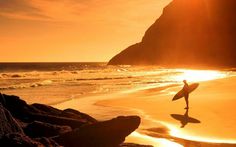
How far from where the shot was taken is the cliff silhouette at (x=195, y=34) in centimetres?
14462

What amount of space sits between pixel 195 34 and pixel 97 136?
483 feet

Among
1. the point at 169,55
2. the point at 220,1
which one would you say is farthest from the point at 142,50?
the point at 220,1

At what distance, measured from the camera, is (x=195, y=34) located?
500ft

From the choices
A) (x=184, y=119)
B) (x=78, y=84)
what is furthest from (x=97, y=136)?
(x=78, y=84)

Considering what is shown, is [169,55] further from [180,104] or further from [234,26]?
[180,104]

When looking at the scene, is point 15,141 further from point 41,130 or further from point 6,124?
point 41,130

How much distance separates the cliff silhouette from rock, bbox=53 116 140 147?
12975cm

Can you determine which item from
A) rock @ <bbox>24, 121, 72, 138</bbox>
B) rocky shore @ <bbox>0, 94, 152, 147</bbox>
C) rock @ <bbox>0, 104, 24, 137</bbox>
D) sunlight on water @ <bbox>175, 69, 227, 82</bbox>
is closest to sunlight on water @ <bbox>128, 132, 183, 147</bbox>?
rocky shore @ <bbox>0, 94, 152, 147</bbox>

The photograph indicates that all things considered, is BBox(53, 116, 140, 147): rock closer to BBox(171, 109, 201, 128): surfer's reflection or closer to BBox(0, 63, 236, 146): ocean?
BBox(171, 109, 201, 128): surfer's reflection

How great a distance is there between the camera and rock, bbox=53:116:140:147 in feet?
29.7

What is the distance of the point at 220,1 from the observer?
148500 mm

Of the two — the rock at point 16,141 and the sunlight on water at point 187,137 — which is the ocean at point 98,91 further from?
the rock at point 16,141

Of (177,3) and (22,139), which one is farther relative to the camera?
(177,3)

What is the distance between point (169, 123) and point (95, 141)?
22.9 feet
